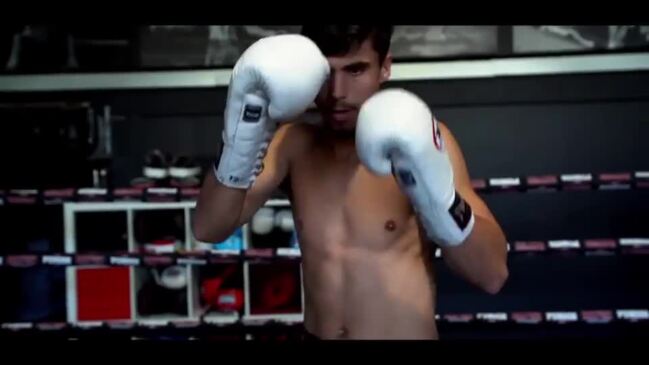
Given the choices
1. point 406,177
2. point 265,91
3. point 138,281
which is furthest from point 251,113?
point 138,281

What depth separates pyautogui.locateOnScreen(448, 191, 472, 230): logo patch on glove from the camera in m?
1.18

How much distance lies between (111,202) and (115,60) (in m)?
0.79

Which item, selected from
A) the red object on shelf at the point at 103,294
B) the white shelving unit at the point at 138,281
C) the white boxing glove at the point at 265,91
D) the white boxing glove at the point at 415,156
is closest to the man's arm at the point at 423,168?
the white boxing glove at the point at 415,156

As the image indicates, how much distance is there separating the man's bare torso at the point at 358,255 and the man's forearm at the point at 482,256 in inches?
6.1

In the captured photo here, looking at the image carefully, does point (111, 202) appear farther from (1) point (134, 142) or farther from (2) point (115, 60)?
(2) point (115, 60)

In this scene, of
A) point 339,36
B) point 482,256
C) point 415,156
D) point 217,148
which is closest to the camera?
point 415,156

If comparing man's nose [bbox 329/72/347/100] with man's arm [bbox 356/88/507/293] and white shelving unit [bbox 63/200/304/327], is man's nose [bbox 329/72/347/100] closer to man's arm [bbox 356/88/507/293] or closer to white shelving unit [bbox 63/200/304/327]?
man's arm [bbox 356/88/507/293]

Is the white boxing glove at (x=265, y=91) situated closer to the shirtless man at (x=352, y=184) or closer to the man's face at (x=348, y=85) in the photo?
the shirtless man at (x=352, y=184)

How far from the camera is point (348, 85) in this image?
4.45 ft

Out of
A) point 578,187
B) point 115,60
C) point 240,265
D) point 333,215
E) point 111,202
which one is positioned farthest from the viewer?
point 115,60

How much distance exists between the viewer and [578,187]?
108 inches

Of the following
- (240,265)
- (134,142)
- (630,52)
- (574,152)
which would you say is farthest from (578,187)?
(134,142)

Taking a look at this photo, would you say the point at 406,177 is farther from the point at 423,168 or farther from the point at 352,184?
the point at 352,184

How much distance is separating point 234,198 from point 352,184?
0.82ft
